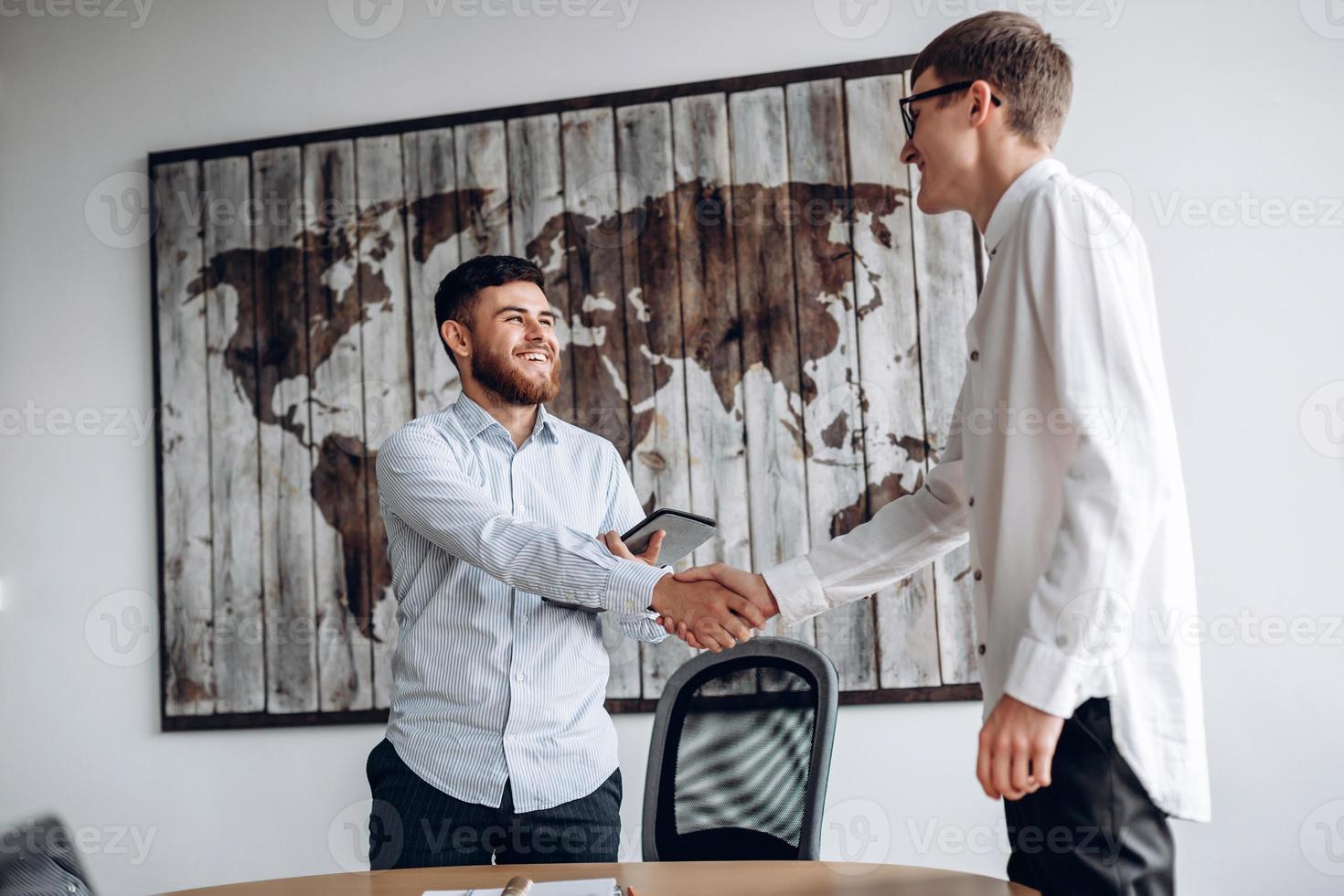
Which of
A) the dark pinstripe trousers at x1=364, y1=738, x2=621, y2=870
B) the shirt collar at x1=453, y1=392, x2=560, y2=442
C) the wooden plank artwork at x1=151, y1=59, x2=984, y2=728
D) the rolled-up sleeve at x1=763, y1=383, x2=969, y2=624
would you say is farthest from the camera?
the wooden plank artwork at x1=151, y1=59, x2=984, y2=728

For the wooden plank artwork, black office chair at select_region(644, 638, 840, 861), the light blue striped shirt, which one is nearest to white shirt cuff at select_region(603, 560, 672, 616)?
the light blue striped shirt

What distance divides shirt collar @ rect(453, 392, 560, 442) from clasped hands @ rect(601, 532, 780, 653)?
18.0 inches

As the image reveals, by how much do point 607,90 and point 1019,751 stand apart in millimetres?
2354

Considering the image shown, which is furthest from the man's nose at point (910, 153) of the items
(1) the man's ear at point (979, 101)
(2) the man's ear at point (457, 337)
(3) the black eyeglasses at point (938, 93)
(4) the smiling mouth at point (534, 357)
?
(2) the man's ear at point (457, 337)

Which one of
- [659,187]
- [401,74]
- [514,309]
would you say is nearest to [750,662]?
[514,309]

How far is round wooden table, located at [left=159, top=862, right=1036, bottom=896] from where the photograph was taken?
131 cm

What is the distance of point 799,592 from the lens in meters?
1.78

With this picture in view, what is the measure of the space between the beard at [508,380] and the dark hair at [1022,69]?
3.56ft

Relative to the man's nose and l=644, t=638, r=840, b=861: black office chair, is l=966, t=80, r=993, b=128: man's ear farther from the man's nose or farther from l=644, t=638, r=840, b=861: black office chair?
l=644, t=638, r=840, b=861: black office chair

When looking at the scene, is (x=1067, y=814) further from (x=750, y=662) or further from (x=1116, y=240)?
(x=750, y=662)

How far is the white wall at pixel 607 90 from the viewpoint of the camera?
8.48 ft

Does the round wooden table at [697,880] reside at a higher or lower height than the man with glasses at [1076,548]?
lower

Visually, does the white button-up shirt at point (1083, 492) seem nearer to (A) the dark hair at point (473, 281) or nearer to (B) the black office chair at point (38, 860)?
(B) the black office chair at point (38, 860)

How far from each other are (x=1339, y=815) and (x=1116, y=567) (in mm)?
2009
